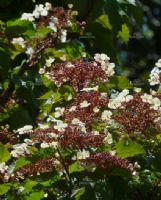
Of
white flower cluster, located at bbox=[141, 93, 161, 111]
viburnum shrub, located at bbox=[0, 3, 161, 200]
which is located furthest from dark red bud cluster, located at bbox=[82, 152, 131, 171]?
white flower cluster, located at bbox=[141, 93, 161, 111]

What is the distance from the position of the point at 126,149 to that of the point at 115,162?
7 centimetres

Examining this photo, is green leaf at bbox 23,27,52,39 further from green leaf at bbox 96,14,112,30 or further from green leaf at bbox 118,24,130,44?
green leaf at bbox 118,24,130,44

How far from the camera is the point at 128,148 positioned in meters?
1.97

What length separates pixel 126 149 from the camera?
1975mm

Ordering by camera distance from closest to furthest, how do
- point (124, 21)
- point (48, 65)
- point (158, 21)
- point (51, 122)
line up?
point (51, 122) → point (48, 65) → point (124, 21) → point (158, 21)

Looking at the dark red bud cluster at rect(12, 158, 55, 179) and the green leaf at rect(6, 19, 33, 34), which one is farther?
the green leaf at rect(6, 19, 33, 34)

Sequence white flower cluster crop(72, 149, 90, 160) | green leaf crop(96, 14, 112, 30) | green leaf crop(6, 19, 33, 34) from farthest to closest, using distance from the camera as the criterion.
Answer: green leaf crop(96, 14, 112, 30) → green leaf crop(6, 19, 33, 34) → white flower cluster crop(72, 149, 90, 160)

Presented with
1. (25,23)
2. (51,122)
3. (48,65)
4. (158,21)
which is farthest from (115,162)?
(158,21)

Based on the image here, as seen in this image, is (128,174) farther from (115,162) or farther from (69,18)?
(69,18)

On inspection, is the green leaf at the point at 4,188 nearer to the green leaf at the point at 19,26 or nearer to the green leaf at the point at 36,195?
the green leaf at the point at 36,195

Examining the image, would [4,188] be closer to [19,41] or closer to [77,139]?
[77,139]

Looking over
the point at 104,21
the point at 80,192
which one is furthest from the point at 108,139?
the point at 104,21

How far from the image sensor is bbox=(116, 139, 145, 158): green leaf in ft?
6.43

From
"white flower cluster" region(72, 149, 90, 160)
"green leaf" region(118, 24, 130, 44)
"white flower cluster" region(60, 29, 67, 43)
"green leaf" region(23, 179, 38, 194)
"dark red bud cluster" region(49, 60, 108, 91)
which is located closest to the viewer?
"white flower cluster" region(72, 149, 90, 160)
